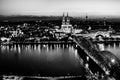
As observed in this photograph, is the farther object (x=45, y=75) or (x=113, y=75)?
(x=45, y=75)

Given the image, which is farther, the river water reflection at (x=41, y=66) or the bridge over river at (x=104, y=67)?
the river water reflection at (x=41, y=66)

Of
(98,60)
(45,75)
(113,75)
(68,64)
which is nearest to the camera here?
(113,75)

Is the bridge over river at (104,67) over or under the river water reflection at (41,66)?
over

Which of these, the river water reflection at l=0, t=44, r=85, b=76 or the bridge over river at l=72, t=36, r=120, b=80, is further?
the river water reflection at l=0, t=44, r=85, b=76

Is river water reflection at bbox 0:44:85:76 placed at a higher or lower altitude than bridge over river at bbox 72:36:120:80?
lower

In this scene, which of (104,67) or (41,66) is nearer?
(104,67)

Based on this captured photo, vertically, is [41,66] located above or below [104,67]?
below

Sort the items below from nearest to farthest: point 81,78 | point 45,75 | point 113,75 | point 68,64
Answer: point 113,75, point 81,78, point 45,75, point 68,64

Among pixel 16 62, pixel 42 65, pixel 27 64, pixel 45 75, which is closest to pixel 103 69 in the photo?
pixel 45 75

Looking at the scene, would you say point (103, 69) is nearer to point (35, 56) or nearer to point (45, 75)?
point (45, 75)
